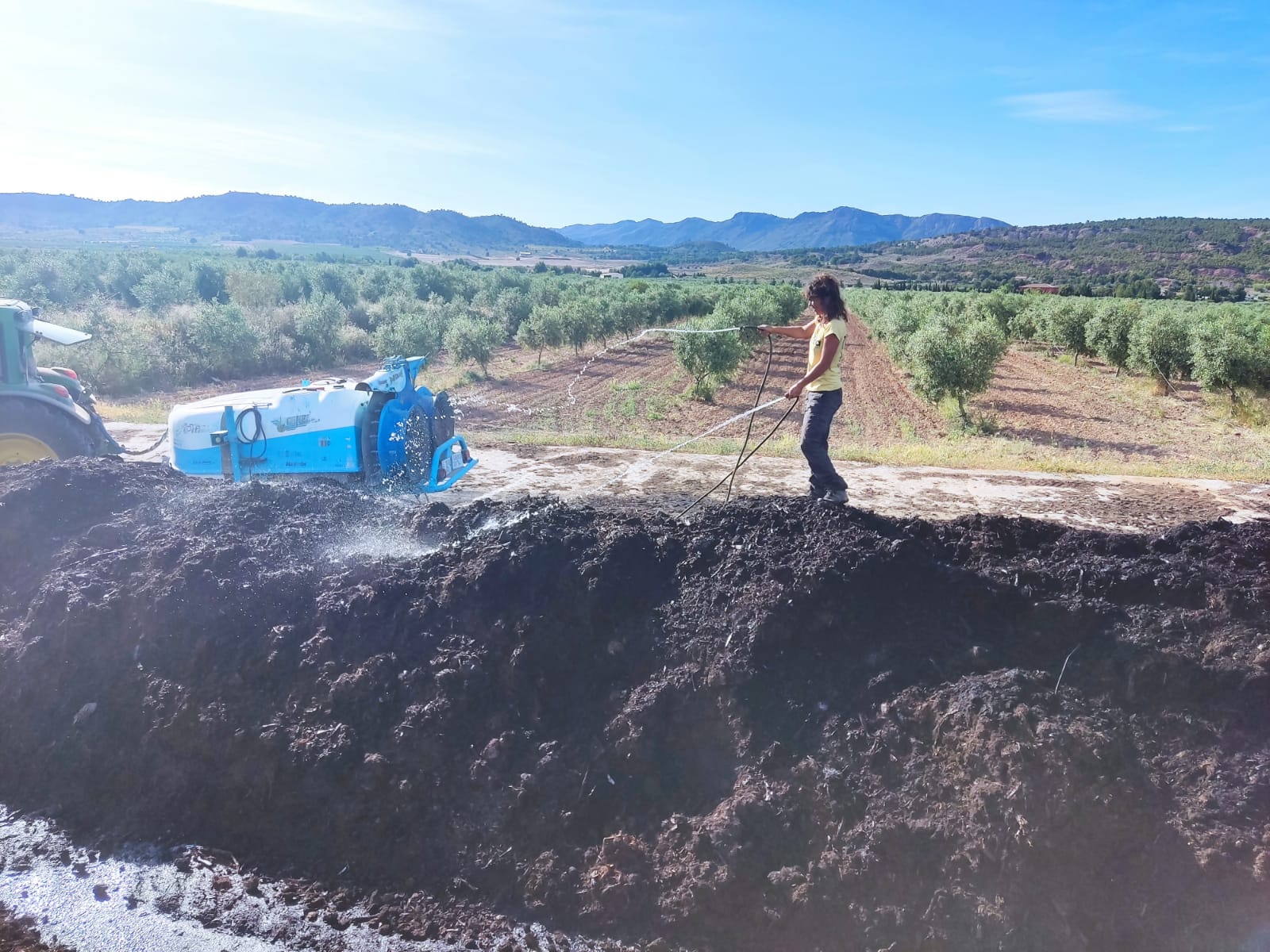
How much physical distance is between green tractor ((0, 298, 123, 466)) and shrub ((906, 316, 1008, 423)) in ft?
58.6

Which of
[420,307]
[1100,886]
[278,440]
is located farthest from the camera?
[420,307]

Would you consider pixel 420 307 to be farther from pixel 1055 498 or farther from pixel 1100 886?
pixel 1100 886

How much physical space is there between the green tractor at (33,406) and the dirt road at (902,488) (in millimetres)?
3727

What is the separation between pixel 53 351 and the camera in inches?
910

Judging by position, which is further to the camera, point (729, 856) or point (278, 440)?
point (278, 440)

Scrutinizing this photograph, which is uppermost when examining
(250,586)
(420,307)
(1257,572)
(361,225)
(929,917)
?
(361,225)

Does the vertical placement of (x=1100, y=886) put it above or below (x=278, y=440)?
below

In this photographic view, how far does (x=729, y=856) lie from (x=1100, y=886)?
158cm

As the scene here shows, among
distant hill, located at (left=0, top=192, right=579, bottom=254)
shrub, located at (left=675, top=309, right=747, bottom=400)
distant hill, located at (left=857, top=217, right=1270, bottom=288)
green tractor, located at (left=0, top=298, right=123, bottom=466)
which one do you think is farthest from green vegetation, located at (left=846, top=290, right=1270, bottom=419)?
distant hill, located at (left=0, top=192, right=579, bottom=254)

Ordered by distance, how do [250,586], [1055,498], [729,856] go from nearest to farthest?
1. [729,856]
2. [250,586]
3. [1055,498]

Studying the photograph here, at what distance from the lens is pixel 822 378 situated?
6207 mm

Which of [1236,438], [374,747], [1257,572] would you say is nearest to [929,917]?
[374,747]

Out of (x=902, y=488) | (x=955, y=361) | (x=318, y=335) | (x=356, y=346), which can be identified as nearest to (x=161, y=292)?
(x=356, y=346)

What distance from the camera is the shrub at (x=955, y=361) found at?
19.0 m
